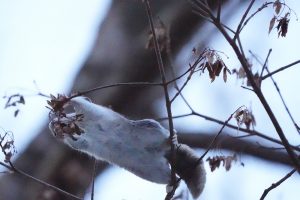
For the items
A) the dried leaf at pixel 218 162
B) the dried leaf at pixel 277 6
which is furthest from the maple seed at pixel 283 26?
the dried leaf at pixel 218 162

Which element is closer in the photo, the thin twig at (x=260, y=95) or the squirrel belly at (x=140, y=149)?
the thin twig at (x=260, y=95)

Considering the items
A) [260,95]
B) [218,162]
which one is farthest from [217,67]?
[218,162]

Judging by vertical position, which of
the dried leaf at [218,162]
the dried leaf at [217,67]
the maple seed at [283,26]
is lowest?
the dried leaf at [218,162]

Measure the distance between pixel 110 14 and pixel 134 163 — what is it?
0.81 metres

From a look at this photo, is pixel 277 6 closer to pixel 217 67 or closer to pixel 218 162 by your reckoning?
pixel 217 67

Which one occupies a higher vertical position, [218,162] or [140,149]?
[218,162]

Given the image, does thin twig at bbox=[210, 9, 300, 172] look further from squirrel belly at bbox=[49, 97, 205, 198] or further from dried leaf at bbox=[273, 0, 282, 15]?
dried leaf at bbox=[273, 0, 282, 15]

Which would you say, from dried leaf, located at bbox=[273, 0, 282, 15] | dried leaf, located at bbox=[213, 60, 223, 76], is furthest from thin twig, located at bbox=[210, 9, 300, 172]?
dried leaf, located at bbox=[273, 0, 282, 15]

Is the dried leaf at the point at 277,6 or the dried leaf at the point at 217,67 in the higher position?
the dried leaf at the point at 277,6

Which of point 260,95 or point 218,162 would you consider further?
point 218,162

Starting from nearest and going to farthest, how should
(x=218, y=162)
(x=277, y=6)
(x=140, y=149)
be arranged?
(x=140, y=149) < (x=277, y=6) < (x=218, y=162)

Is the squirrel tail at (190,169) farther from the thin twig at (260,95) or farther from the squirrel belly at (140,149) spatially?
the thin twig at (260,95)

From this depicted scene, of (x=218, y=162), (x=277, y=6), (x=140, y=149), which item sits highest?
(x=277, y=6)

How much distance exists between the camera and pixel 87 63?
1.81 m
